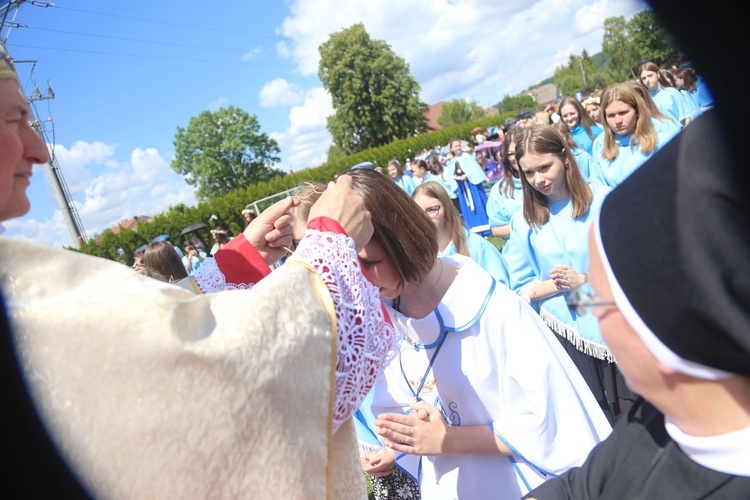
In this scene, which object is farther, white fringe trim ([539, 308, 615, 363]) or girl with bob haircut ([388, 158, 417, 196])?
girl with bob haircut ([388, 158, 417, 196])

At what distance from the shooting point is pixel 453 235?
420 cm

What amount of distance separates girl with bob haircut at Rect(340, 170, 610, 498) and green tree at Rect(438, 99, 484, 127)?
295 feet

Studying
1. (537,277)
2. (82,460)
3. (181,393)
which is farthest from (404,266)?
(537,277)

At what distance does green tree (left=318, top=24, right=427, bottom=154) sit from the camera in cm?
5516

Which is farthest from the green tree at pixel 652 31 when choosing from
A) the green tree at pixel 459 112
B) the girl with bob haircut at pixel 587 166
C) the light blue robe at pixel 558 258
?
the green tree at pixel 459 112

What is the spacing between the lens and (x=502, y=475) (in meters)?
1.94

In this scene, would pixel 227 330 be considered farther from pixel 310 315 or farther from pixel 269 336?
pixel 310 315

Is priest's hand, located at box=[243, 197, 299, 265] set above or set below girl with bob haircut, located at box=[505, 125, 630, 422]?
above

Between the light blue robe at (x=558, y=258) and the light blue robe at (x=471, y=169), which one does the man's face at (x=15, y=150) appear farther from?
the light blue robe at (x=471, y=169)

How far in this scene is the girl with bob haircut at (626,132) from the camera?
4684 mm

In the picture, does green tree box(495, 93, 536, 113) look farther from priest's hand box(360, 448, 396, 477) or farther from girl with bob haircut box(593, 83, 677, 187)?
priest's hand box(360, 448, 396, 477)

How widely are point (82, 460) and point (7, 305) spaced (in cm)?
34

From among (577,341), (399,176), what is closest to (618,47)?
(399,176)

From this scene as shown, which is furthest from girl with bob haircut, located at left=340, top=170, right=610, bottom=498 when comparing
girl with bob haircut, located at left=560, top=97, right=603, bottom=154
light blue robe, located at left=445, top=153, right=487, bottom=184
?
light blue robe, located at left=445, top=153, right=487, bottom=184
